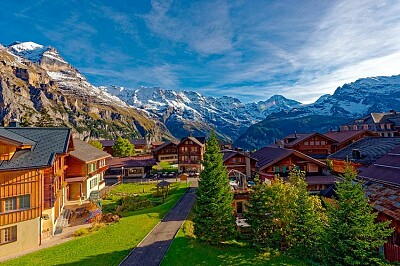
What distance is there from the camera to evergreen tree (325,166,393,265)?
1639cm

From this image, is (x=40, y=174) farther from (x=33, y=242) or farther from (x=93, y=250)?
(x=93, y=250)

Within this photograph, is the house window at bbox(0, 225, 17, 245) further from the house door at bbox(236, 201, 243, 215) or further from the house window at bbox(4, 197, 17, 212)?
the house door at bbox(236, 201, 243, 215)

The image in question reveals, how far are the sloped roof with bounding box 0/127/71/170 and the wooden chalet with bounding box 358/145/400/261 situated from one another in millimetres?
31073

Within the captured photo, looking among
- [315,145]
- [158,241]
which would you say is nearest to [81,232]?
[158,241]

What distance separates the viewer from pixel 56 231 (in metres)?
28.7

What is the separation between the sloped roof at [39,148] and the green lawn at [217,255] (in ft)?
53.0

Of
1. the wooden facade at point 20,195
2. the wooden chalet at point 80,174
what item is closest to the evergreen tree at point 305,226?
the wooden facade at point 20,195

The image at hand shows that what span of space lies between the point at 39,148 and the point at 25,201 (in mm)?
6063

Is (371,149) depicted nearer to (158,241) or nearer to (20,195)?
(158,241)

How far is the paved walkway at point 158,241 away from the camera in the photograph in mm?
20672

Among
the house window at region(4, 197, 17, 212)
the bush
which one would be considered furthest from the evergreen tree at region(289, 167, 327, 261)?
the house window at region(4, 197, 17, 212)

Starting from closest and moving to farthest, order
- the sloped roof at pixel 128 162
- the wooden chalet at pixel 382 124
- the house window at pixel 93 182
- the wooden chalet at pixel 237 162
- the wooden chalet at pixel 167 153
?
the house window at pixel 93 182, the wooden chalet at pixel 237 162, the sloped roof at pixel 128 162, the wooden chalet at pixel 382 124, the wooden chalet at pixel 167 153

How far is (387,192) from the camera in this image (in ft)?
71.2

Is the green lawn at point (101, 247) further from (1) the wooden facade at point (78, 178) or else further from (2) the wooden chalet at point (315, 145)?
(2) the wooden chalet at point (315, 145)
